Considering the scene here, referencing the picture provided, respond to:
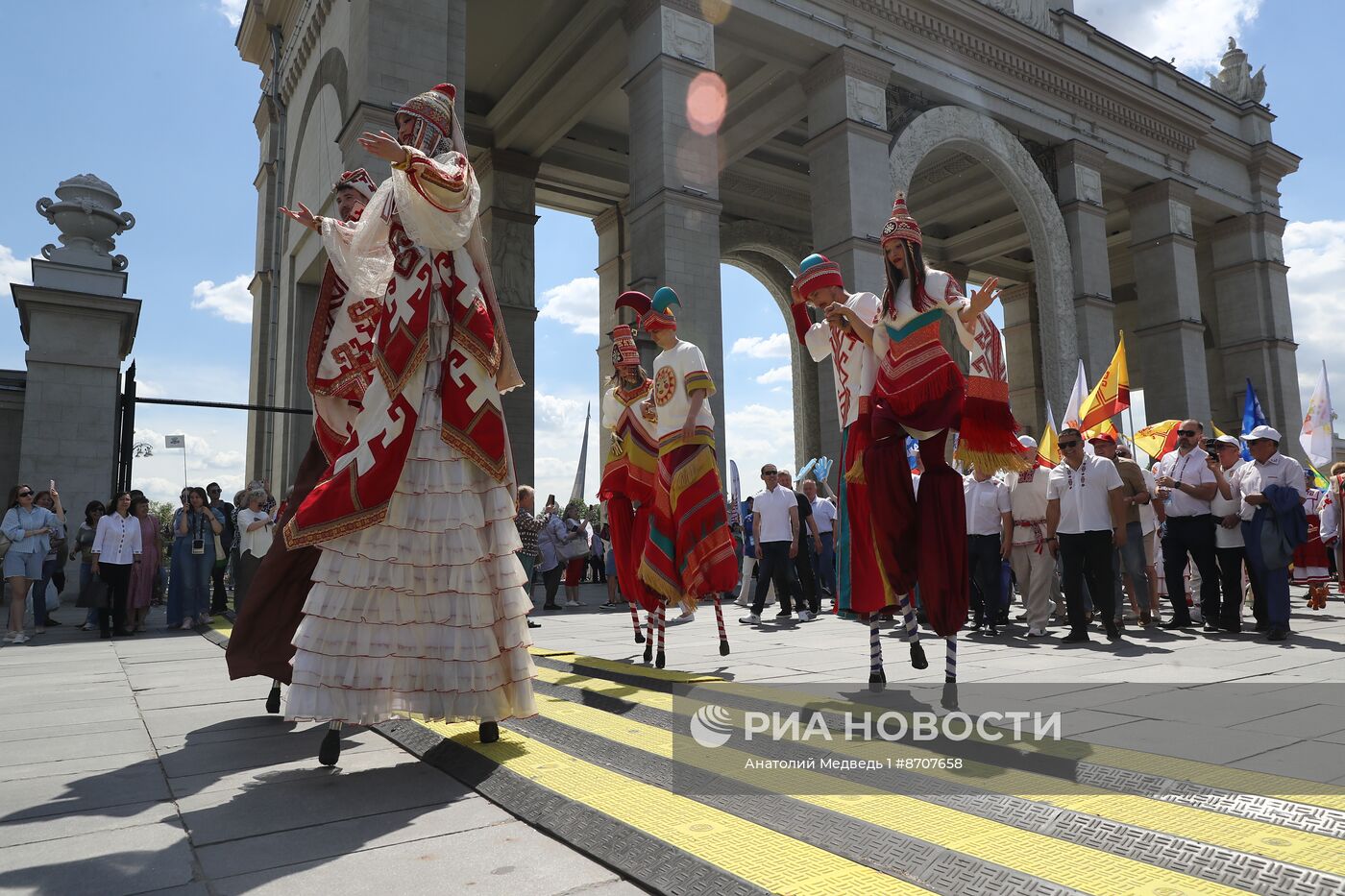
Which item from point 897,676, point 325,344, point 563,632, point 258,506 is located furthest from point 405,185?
point 258,506

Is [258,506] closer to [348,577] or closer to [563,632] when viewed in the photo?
→ [563,632]

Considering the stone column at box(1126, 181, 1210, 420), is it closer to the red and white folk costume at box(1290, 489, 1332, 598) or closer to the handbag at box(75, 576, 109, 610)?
the red and white folk costume at box(1290, 489, 1332, 598)

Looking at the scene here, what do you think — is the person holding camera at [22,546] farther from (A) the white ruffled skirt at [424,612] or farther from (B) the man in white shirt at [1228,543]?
(B) the man in white shirt at [1228,543]

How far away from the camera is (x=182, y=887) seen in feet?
6.75

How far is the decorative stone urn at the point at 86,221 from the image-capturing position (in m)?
13.0

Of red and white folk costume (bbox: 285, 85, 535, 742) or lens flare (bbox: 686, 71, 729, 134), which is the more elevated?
lens flare (bbox: 686, 71, 729, 134)

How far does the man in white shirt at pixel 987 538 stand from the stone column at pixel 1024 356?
24.3m

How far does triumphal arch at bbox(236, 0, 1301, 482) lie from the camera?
1577 centimetres

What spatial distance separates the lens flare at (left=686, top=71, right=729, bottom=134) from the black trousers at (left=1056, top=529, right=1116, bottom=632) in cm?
1136

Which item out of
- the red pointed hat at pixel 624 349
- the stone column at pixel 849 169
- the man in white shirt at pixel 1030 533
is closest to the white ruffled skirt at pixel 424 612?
the red pointed hat at pixel 624 349

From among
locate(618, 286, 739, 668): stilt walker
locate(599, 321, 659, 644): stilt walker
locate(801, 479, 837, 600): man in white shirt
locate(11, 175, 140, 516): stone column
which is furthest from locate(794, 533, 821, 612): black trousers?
locate(11, 175, 140, 516): stone column

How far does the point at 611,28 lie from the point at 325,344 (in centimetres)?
1691

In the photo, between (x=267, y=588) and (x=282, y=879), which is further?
(x=267, y=588)

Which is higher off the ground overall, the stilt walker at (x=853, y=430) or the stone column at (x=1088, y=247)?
the stone column at (x=1088, y=247)
